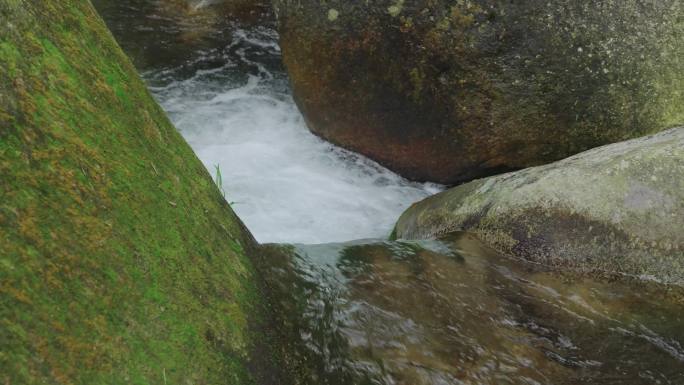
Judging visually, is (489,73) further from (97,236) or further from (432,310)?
(97,236)

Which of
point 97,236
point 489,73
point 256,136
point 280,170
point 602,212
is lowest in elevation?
point 602,212

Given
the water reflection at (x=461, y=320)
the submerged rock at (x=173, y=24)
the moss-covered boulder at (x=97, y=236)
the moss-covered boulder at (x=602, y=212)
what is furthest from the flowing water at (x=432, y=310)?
the submerged rock at (x=173, y=24)

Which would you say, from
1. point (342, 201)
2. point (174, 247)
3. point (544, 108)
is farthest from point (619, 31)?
point (174, 247)

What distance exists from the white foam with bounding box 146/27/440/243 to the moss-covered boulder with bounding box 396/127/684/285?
4.43 feet

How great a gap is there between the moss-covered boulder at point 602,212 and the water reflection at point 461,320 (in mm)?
Answer: 131

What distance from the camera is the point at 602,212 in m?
3.75

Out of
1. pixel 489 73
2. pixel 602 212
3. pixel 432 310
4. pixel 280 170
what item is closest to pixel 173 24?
pixel 280 170

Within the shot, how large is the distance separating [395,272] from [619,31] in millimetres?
2931

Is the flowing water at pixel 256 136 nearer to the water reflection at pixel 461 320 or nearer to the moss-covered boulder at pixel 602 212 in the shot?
the moss-covered boulder at pixel 602 212

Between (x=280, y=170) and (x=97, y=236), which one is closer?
(x=97, y=236)

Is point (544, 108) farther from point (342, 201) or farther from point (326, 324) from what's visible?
point (326, 324)

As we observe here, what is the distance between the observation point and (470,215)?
432cm

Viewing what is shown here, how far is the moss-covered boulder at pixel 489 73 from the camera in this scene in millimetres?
4973

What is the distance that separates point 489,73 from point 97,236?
3.83m
